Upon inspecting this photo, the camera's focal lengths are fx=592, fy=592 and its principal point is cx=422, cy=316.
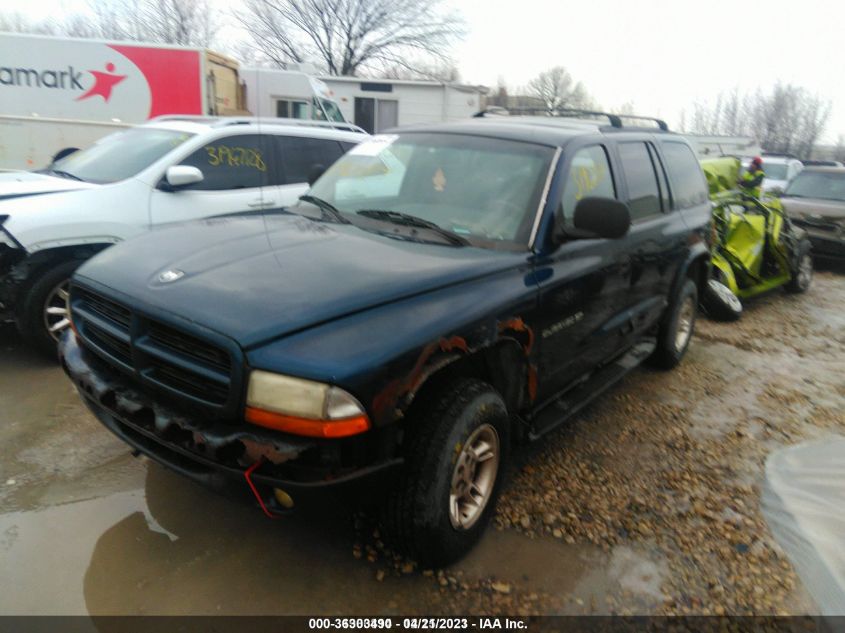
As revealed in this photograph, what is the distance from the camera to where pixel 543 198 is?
3092 millimetres

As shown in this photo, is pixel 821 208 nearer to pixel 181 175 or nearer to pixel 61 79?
pixel 181 175

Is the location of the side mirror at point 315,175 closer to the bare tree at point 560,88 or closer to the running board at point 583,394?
the running board at point 583,394

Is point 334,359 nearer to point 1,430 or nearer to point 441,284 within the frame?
point 441,284

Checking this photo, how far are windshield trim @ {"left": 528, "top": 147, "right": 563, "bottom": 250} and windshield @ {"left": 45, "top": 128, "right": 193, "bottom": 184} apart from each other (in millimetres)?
3723

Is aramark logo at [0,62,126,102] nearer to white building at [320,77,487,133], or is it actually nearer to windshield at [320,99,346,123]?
windshield at [320,99,346,123]

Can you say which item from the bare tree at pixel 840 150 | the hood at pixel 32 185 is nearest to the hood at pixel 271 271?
the hood at pixel 32 185

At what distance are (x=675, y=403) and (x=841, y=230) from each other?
313 inches

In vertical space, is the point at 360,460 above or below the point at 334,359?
below

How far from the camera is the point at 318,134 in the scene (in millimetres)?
6258

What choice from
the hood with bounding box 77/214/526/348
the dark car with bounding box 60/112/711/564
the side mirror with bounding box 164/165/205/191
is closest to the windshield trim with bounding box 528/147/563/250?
the dark car with bounding box 60/112/711/564

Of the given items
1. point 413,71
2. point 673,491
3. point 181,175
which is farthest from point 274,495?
point 413,71

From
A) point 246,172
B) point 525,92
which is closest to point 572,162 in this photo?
point 246,172

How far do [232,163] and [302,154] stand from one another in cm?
80

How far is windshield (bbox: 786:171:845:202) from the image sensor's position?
10820mm
